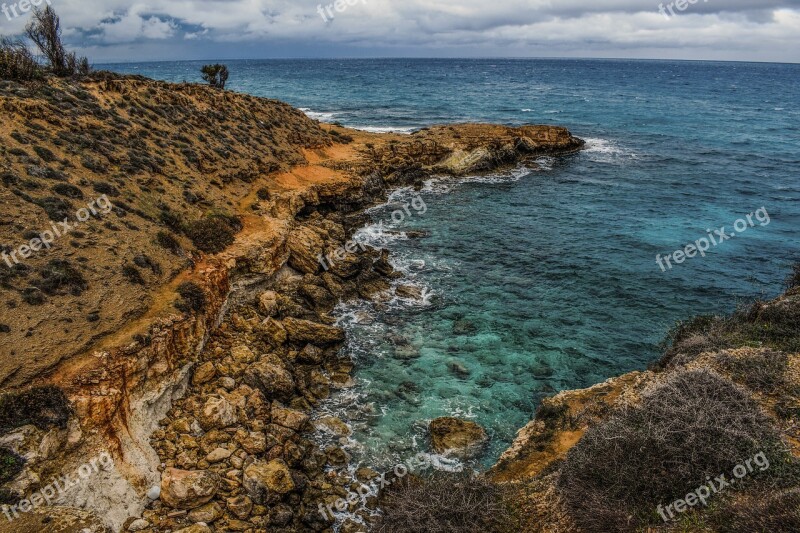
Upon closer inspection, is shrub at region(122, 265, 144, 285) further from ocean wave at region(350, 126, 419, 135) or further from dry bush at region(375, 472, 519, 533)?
ocean wave at region(350, 126, 419, 135)

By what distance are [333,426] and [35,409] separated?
8760 mm

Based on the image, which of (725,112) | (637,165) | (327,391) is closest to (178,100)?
(327,391)

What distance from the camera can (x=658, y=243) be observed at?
3212 centimetres

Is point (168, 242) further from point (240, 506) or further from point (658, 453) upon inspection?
point (658, 453)

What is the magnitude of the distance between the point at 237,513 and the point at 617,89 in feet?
501

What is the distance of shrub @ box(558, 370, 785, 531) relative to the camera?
9.29 meters

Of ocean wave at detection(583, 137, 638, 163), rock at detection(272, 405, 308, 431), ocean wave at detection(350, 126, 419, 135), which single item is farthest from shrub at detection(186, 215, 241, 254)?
ocean wave at detection(583, 137, 638, 163)

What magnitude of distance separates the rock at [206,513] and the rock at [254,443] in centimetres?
204

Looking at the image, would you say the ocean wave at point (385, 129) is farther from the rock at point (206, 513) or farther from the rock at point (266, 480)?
the rock at point (206, 513)

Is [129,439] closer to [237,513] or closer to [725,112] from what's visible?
[237,513]

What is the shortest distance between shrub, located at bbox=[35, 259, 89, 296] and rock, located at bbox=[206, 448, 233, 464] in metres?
7.23

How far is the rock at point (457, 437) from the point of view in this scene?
52.0ft

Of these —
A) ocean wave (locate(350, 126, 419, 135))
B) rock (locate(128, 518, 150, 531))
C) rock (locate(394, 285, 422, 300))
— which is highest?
ocean wave (locate(350, 126, 419, 135))

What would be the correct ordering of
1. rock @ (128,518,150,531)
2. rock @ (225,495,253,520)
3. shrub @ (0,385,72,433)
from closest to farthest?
rock @ (128,518,150,531) → shrub @ (0,385,72,433) → rock @ (225,495,253,520)
